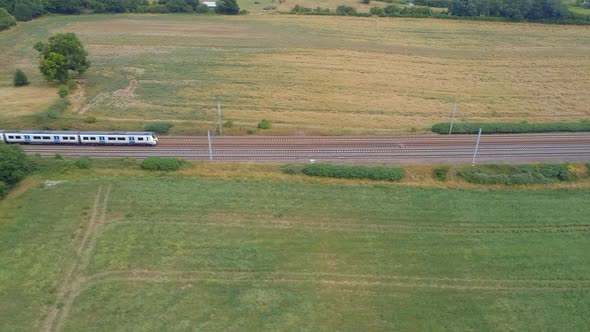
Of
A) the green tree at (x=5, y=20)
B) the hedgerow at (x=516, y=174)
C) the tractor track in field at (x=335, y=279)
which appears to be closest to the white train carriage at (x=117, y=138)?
the tractor track in field at (x=335, y=279)

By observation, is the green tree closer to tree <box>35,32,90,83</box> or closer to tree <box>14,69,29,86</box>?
tree <box>14,69,29,86</box>

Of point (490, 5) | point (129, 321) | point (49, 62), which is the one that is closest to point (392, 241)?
point (129, 321)

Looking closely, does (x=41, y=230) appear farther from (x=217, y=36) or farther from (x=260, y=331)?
(x=217, y=36)

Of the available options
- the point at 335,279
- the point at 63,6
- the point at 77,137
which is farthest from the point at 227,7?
the point at 335,279

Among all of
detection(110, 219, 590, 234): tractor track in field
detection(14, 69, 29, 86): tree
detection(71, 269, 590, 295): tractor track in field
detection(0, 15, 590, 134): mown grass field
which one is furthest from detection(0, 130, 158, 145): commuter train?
detection(14, 69, 29, 86): tree

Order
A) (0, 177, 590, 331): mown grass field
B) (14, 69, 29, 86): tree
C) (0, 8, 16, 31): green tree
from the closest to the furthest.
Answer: (0, 177, 590, 331): mown grass field < (14, 69, 29, 86): tree < (0, 8, 16, 31): green tree

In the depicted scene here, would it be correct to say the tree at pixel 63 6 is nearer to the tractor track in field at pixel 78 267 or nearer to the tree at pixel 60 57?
the tree at pixel 60 57
